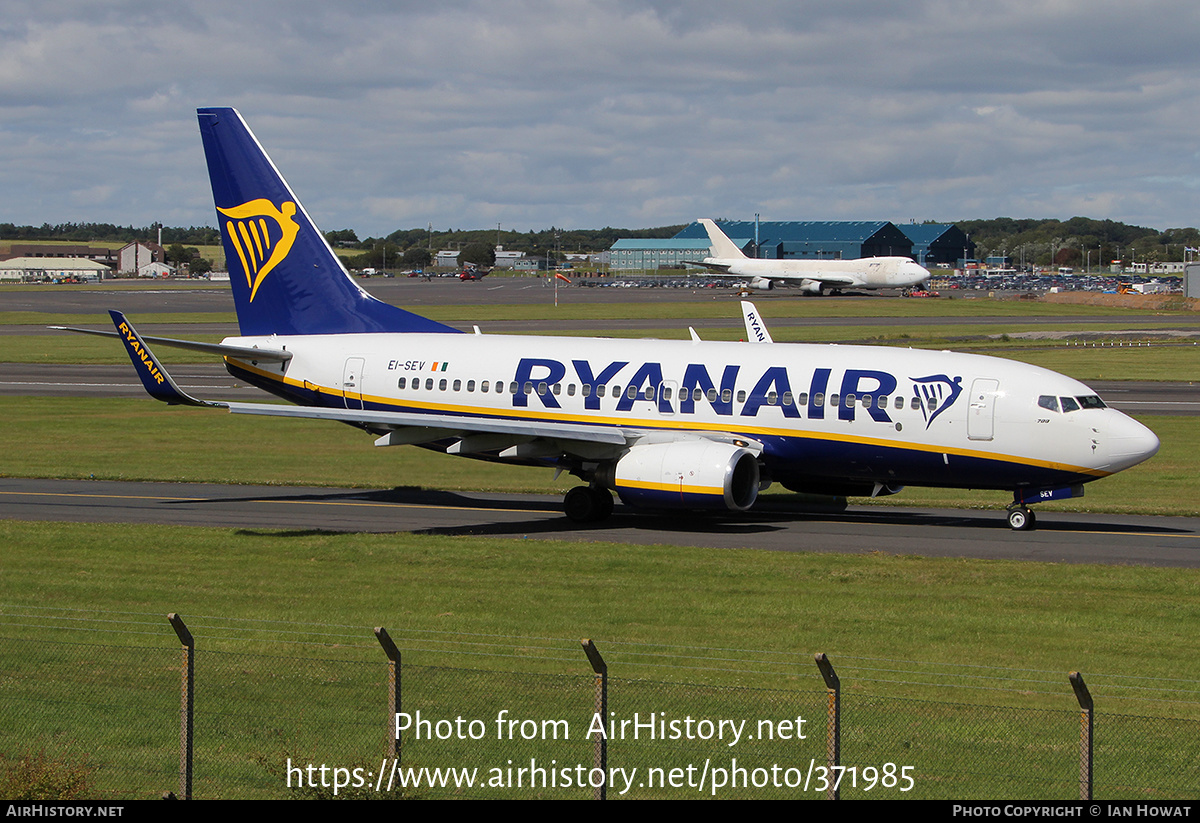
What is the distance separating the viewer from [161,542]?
98.0 feet

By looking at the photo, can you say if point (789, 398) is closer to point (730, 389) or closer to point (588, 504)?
point (730, 389)

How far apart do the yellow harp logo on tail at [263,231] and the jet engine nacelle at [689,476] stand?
14.3 m

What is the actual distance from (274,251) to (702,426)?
1517 cm

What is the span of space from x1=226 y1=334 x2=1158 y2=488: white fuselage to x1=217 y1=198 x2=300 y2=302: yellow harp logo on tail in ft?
11.7

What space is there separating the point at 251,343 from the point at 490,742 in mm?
27547

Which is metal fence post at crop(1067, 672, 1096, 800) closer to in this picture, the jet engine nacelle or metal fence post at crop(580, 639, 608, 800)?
metal fence post at crop(580, 639, 608, 800)

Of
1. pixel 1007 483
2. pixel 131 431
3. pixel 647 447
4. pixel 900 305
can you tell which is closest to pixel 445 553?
pixel 647 447

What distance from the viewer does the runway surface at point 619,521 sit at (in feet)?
97.8

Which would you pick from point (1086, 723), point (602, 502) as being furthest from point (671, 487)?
point (1086, 723)

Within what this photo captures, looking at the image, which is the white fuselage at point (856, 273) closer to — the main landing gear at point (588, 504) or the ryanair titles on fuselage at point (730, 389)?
the ryanair titles on fuselage at point (730, 389)

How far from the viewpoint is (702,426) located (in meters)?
33.9

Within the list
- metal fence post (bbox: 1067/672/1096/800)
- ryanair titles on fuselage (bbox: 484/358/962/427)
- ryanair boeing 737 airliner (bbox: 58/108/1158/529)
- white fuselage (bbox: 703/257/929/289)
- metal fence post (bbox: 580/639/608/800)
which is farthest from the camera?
white fuselage (bbox: 703/257/929/289)

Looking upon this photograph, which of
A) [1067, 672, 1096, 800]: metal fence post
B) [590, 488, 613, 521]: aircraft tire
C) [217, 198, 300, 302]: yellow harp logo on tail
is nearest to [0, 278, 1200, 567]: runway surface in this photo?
[590, 488, 613, 521]: aircraft tire

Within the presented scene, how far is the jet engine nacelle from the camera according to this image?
3106 centimetres
